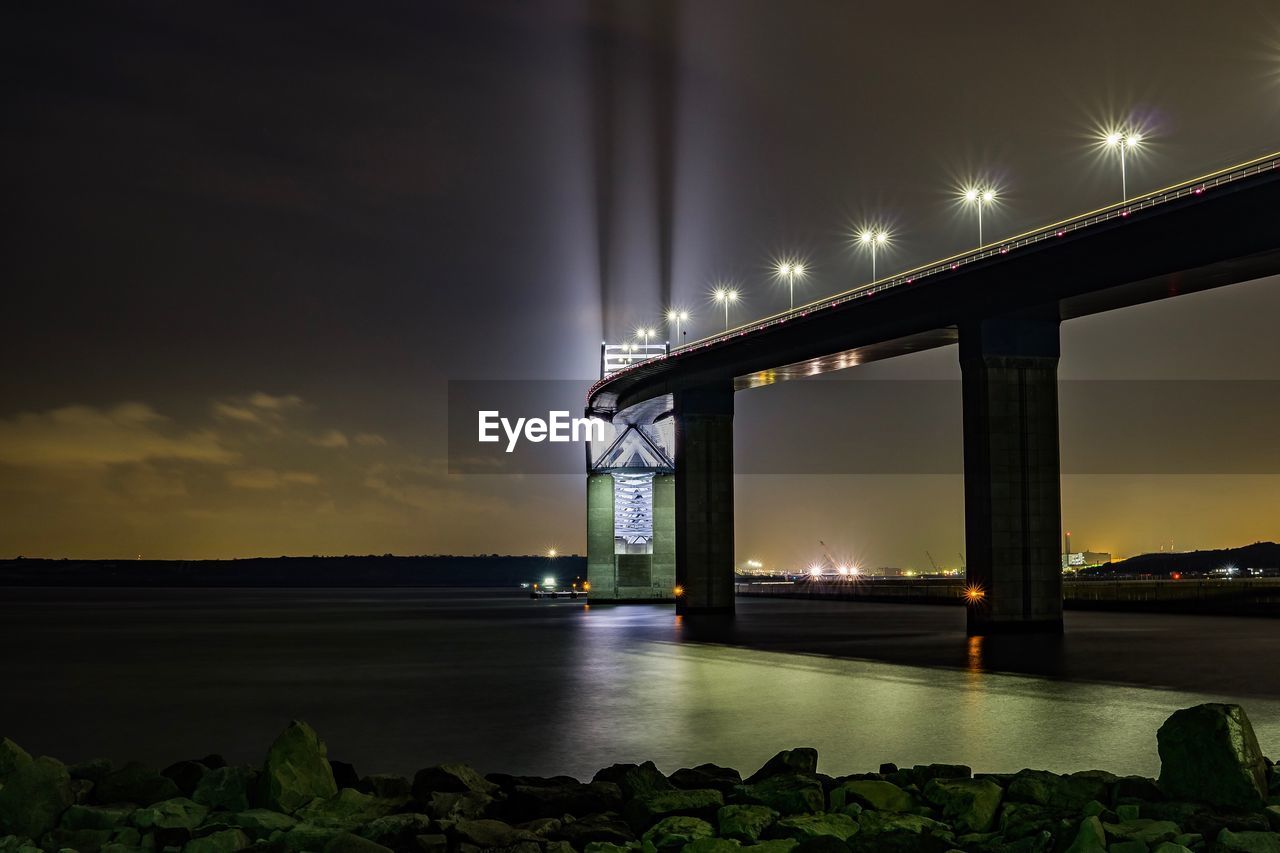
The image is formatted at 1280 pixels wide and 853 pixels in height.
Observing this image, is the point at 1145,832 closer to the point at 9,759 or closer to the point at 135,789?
the point at 135,789

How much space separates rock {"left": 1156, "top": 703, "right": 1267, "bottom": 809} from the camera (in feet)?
53.1

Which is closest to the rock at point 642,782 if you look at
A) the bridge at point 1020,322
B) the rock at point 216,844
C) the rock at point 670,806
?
the rock at point 670,806

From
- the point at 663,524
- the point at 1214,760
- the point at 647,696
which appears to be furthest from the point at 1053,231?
the point at 663,524

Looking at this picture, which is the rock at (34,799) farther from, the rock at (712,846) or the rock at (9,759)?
the rock at (712,846)

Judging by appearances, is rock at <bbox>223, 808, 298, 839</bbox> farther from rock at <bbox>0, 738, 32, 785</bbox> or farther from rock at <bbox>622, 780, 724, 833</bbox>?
rock at <bbox>622, 780, 724, 833</bbox>

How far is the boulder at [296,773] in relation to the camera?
1722cm

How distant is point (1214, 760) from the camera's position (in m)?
16.5

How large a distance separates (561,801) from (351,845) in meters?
3.49

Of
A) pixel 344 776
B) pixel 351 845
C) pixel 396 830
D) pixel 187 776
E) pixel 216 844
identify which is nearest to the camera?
pixel 351 845

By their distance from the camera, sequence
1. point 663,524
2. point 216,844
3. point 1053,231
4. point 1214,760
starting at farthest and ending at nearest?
point 663,524 → point 1053,231 → point 1214,760 → point 216,844

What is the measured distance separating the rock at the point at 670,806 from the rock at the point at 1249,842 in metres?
6.00

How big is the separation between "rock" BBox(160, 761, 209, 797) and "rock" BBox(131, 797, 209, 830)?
1.18m

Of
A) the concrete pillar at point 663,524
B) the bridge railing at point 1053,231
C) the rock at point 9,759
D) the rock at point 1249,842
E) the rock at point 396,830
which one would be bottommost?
the rock at point 396,830

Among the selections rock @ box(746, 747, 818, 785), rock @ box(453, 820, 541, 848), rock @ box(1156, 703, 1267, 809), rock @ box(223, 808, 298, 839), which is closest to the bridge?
rock @ box(1156, 703, 1267, 809)
